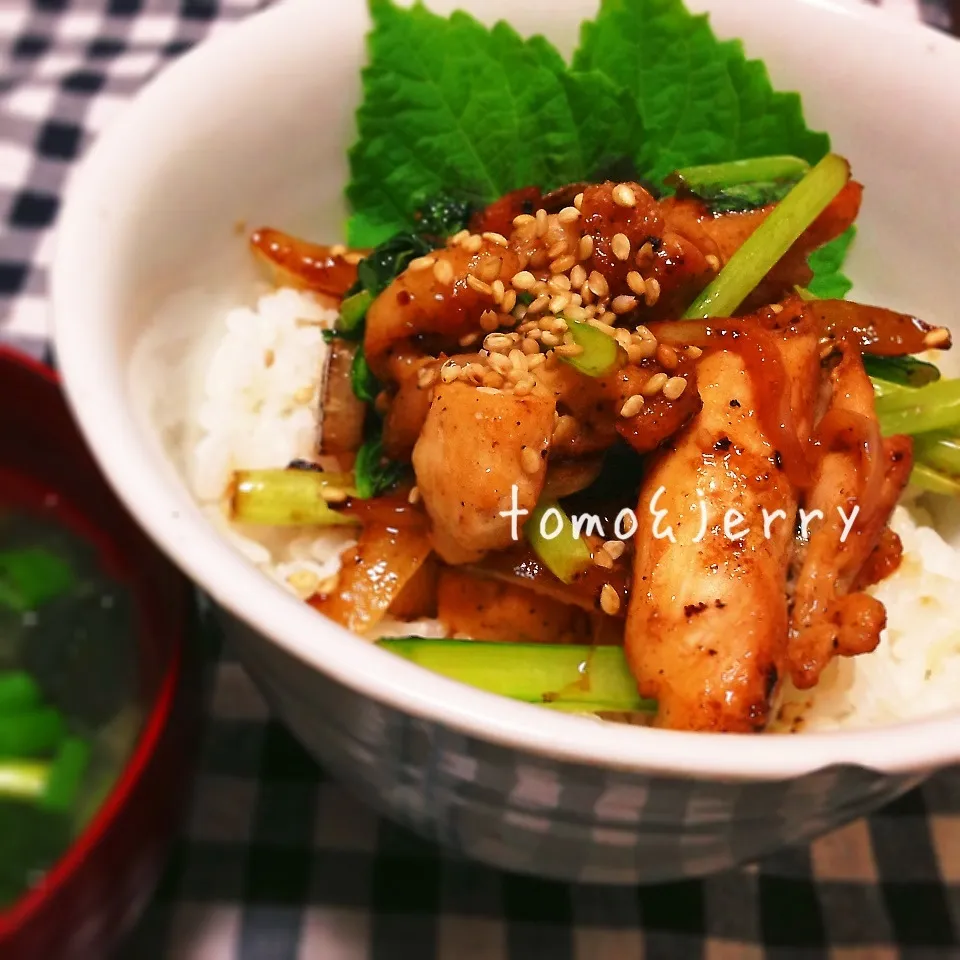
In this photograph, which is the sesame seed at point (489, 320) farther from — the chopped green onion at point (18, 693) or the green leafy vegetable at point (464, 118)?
the chopped green onion at point (18, 693)

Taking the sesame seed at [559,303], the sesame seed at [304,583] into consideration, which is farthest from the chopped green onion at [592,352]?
the sesame seed at [304,583]

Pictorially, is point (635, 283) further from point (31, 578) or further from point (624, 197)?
point (31, 578)

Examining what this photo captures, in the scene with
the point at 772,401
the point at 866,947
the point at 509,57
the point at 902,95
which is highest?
the point at 902,95

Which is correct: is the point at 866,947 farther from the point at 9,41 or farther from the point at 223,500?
the point at 9,41

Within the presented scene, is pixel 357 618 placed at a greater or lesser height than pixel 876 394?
lesser

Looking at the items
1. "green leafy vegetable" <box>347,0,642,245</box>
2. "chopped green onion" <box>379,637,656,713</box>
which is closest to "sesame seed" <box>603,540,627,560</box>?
"chopped green onion" <box>379,637,656,713</box>

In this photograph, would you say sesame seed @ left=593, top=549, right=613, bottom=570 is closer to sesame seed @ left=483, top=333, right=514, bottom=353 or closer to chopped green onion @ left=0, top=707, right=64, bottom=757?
sesame seed @ left=483, top=333, right=514, bottom=353

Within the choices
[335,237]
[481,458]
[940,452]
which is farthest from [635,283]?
[335,237]

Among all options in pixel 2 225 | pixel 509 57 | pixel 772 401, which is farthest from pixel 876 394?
pixel 2 225
